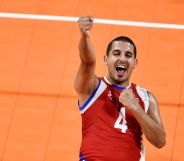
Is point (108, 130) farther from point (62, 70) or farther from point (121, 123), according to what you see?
point (62, 70)

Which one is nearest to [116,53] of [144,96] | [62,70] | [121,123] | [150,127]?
[144,96]

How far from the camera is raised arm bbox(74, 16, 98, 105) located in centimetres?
314

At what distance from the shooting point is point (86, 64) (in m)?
3.33

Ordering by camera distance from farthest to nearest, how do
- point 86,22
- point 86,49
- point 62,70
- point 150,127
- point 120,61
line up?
1. point 62,70
2. point 120,61
3. point 150,127
4. point 86,49
5. point 86,22

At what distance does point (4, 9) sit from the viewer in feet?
23.0

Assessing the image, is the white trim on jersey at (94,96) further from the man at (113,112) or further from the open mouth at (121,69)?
the open mouth at (121,69)

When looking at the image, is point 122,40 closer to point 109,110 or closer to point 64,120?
point 109,110

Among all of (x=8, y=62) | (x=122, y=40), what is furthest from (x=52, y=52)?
(x=122, y=40)

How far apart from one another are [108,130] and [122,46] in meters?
0.66

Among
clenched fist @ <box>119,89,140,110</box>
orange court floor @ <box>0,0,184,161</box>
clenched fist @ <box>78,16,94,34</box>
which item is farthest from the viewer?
orange court floor @ <box>0,0,184,161</box>

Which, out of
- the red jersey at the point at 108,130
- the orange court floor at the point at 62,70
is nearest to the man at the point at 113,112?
the red jersey at the point at 108,130

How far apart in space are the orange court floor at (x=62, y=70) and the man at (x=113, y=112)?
183 centimetres

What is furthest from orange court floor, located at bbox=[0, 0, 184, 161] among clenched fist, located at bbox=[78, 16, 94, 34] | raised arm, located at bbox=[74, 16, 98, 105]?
clenched fist, located at bbox=[78, 16, 94, 34]

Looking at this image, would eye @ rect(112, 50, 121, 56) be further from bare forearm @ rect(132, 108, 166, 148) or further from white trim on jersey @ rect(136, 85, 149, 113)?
bare forearm @ rect(132, 108, 166, 148)
